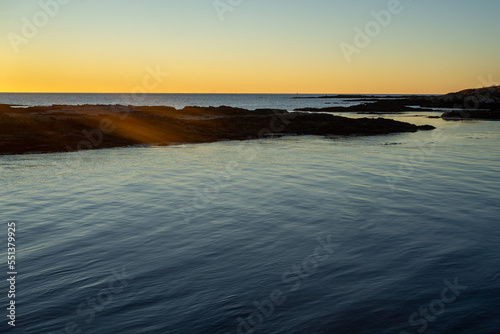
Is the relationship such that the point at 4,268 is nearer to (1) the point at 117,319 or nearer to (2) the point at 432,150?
(1) the point at 117,319

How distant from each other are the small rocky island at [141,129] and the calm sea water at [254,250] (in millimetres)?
11649

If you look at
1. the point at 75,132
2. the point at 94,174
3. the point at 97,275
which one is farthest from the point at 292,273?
the point at 75,132

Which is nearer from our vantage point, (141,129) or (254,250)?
(254,250)

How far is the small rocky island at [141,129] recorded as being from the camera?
35750mm

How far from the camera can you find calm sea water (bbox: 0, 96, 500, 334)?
25.8 feet

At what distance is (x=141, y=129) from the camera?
44.0 m

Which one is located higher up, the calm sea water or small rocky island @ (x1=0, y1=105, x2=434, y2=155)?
small rocky island @ (x1=0, y1=105, x2=434, y2=155)

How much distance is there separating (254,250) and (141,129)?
3534 cm

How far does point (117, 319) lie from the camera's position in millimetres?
7703

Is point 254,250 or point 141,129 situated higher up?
point 141,129

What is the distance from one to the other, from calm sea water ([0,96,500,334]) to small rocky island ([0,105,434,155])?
38.2 feet

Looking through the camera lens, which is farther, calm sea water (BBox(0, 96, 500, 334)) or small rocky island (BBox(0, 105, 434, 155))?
small rocky island (BBox(0, 105, 434, 155))

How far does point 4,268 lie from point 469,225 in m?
14.6

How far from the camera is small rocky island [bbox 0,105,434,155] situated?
35.8 metres
